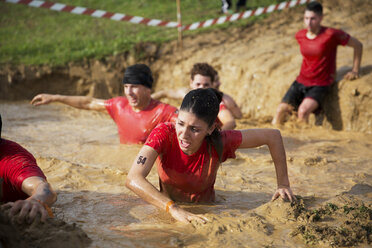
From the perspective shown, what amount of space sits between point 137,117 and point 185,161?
2288mm

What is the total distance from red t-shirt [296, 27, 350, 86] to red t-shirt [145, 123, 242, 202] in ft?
15.8

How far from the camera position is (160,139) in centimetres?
391

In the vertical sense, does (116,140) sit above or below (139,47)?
below

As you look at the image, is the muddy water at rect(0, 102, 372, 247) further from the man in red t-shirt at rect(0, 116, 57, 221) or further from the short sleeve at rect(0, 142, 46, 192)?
the short sleeve at rect(0, 142, 46, 192)

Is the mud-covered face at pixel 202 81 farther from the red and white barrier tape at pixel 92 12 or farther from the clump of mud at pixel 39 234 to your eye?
the red and white barrier tape at pixel 92 12

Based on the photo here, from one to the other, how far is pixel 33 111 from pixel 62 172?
507cm

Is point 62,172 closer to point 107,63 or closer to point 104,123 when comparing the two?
point 104,123

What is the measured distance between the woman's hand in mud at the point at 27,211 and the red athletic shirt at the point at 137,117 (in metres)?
3.08

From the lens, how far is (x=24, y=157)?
3.60 m

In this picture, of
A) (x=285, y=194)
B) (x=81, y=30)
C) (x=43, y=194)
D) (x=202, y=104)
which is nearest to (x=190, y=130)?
(x=202, y=104)

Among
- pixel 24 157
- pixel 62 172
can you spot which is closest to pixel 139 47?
pixel 62 172

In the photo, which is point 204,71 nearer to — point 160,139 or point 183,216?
point 160,139

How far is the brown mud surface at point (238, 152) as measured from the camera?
3621 mm

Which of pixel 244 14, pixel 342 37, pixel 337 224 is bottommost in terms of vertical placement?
pixel 337 224
